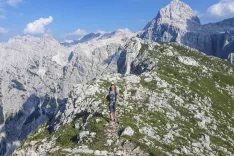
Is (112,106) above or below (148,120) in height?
above

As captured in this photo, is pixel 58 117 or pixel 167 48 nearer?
pixel 58 117

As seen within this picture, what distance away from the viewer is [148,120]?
4706cm

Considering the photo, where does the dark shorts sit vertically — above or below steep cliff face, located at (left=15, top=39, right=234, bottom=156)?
above

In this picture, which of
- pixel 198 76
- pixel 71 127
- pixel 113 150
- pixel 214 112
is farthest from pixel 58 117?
pixel 198 76

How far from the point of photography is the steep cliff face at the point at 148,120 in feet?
126

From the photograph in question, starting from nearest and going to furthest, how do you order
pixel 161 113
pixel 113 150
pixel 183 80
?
pixel 113 150 → pixel 161 113 → pixel 183 80

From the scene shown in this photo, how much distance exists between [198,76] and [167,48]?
2949cm

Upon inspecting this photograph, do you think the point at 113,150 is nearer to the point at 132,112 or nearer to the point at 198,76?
the point at 132,112

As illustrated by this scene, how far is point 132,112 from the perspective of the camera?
4838 centimetres

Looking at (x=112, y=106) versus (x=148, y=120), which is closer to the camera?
(x=112, y=106)

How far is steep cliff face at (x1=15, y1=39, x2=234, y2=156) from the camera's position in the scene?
38.3m

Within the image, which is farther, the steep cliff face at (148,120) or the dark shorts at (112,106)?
the dark shorts at (112,106)

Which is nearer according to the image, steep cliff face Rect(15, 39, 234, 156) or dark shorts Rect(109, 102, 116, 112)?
steep cliff face Rect(15, 39, 234, 156)

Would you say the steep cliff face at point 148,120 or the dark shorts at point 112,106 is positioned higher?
the dark shorts at point 112,106
